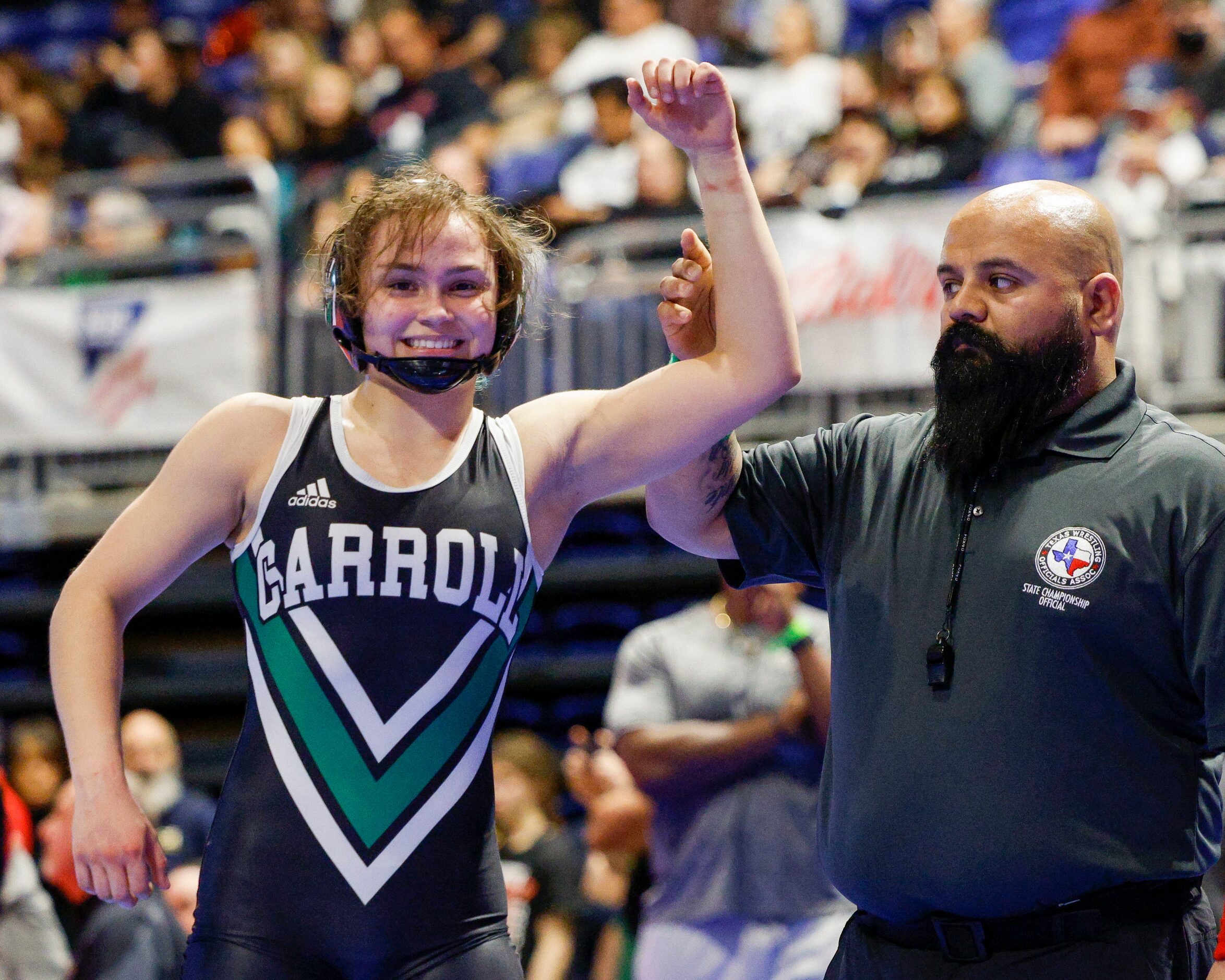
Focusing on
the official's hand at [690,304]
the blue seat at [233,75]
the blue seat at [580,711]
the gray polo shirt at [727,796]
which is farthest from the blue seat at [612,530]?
the official's hand at [690,304]

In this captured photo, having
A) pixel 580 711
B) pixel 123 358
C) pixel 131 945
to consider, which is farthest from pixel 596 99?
pixel 131 945

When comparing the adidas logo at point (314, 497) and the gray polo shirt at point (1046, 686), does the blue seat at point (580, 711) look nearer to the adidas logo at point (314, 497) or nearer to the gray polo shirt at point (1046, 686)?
the gray polo shirt at point (1046, 686)

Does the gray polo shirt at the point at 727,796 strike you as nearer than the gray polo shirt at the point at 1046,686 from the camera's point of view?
No

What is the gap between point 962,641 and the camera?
2604mm

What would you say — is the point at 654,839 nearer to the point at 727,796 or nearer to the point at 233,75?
the point at 727,796

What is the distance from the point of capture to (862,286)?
6.56m

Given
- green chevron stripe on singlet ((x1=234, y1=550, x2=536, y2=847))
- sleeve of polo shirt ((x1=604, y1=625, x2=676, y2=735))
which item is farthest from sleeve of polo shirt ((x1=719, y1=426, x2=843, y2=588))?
sleeve of polo shirt ((x1=604, y1=625, x2=676, y2=735))

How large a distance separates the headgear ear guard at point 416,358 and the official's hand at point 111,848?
79 centimetres

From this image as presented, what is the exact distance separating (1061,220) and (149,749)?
4.49 m

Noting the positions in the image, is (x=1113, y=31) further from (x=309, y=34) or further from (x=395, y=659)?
(x=395, y=659)

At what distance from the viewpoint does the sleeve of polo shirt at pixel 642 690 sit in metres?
4.82

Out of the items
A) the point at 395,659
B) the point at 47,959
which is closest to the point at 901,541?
the point at 395,659

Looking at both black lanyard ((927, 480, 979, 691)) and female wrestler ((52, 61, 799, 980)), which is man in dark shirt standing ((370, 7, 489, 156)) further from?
black lanyard ((927, 480, 979, 691))

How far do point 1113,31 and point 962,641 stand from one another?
6.22 m
